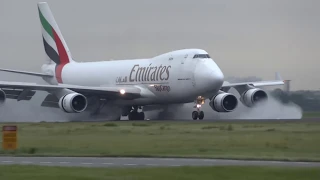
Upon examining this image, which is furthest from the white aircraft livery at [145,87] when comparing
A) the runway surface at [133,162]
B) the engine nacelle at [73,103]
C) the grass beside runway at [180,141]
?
the runway surface at [133,162]

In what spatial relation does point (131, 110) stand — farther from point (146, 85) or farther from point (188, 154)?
point (188, 154)

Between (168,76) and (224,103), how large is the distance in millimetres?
4898

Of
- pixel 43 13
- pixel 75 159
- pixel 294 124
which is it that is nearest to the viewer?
pixel 75 159

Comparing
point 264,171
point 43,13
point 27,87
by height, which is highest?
point 43,13

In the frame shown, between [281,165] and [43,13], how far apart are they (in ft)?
202

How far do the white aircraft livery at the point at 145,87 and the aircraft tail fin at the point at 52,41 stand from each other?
442cm

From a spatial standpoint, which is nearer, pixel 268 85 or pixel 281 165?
pixel 281 165

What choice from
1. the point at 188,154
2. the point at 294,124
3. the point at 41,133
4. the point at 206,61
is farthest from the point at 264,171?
the point at 206,61

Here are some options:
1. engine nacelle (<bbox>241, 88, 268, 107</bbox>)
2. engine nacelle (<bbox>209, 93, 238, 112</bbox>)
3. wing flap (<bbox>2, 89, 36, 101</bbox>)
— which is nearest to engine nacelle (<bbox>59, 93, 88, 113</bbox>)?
wing flap (<bbox>2, 89, 36, 101</bbox>)

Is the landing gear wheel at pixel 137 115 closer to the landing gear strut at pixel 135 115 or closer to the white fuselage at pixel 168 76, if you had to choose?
the landing gear strut at pixel 135 115

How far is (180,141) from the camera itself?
38.6m

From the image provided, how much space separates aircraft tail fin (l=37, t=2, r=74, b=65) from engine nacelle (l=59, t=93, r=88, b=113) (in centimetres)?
1779

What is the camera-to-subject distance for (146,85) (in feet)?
227

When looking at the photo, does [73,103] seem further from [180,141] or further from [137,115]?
[180,141]
